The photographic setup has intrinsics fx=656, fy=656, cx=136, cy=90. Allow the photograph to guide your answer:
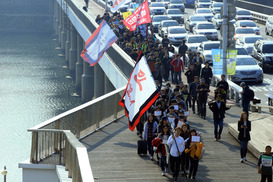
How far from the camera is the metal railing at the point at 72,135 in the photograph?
11604 mm

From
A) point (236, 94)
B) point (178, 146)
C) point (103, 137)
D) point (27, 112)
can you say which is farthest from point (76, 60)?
point (178, 146)

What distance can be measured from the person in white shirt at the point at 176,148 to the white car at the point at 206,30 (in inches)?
1337

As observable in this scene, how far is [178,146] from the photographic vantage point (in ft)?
44.8

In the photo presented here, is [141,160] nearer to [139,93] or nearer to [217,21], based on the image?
[139,93]

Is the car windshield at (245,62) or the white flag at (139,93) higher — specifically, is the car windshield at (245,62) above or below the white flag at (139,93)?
below

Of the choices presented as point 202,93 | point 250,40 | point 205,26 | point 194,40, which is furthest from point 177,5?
point 202,93

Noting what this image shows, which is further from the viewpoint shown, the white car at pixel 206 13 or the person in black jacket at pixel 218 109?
the white car at pixel 206 13

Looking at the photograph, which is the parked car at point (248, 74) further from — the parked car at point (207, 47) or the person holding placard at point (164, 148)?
the person holding placard at point (164, 148)

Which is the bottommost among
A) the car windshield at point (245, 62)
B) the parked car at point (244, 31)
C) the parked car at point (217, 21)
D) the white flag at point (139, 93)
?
the parked car at point (217, 21)

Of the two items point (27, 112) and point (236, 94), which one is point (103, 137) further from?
point (27, 112)

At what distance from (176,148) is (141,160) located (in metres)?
2.14

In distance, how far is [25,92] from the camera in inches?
2498

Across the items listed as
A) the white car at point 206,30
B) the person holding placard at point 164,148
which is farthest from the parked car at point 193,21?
the person holding placard at point 164,148

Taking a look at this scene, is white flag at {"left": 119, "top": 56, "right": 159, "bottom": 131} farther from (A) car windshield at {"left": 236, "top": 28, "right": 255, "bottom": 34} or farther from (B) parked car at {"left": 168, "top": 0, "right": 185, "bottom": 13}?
(B) parked car at {"left": 168, "top": 0, "right": 185, "bottom": 13}
